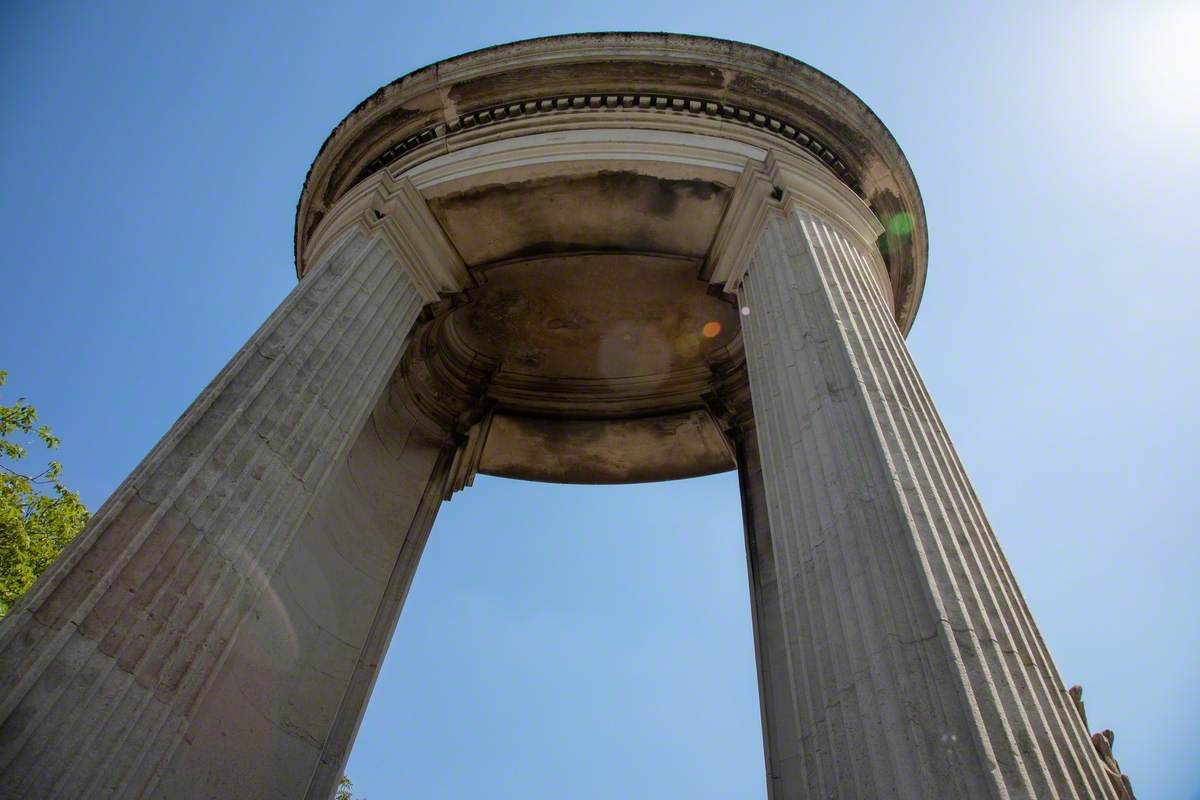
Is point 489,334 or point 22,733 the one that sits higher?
point 489,334

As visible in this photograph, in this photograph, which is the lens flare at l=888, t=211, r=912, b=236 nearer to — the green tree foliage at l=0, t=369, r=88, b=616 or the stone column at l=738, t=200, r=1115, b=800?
the stone column at l=738, t=200, r=1115, b=800

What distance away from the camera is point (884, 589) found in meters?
6.52

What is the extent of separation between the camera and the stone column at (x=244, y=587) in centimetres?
609

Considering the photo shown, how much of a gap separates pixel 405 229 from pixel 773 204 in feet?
19.6

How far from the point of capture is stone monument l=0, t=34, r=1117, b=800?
6016 millimetres

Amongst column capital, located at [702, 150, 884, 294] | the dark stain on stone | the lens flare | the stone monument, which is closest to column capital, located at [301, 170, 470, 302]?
the stone monument

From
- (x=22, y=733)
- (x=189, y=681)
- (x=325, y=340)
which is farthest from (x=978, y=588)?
(x=325, y=340)

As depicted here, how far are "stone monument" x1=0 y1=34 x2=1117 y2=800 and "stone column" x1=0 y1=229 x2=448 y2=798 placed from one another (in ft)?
0.12

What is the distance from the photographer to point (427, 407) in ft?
57.1

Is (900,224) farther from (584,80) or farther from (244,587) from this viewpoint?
(244,587)

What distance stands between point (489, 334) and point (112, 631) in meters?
12.7

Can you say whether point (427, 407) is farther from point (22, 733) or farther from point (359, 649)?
point (22, 733)

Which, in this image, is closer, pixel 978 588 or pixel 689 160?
pixel 978 588

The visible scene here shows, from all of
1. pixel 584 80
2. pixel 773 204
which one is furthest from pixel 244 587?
pixel 584 80
